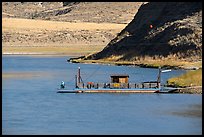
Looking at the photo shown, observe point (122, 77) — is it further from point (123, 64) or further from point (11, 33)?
point (11, 33)

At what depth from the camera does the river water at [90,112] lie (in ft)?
138

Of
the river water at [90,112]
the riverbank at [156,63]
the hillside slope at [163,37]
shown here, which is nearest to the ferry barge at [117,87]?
the river water at [90,112]

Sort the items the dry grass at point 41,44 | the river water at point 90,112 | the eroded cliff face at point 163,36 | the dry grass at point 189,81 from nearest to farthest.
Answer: the river water at point 90,112
the dry grass at point 189,81
the eroded cliff face at point 163,36
the dry grass at point 41,44

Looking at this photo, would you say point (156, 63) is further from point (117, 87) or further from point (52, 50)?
point (52, 50)

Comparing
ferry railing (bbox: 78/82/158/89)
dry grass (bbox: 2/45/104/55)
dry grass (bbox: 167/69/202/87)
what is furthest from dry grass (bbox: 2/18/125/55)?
ferry railing (bbox: 78/82/158/89)

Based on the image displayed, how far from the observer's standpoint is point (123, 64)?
11038cm

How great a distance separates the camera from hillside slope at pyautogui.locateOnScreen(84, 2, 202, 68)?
110125 mm

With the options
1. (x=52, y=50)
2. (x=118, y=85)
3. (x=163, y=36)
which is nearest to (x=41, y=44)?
(x=52, y=50)

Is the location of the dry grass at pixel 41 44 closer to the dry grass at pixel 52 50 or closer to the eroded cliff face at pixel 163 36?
the dry grass at pixel 52 50

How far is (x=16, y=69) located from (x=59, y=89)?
95.9 ft

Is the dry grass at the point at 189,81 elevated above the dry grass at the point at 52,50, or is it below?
above

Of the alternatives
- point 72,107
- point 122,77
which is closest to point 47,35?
point 122,77

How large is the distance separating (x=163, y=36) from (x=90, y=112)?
69519mm

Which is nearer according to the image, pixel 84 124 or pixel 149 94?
pixel 84 124
